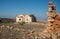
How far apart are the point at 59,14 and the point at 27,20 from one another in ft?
150

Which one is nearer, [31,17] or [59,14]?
[59,14]

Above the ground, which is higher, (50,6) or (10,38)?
(50,6)

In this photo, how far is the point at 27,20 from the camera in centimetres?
6084

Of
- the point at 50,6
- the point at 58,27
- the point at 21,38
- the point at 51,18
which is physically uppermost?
the point at 50,6

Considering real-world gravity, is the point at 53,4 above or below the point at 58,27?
above

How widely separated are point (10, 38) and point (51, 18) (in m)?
5.11

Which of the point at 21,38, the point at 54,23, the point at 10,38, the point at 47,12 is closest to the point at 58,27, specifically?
the point at 54,23

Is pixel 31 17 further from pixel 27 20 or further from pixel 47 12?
pixel 47 12

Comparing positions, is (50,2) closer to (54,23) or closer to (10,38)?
(54,23)

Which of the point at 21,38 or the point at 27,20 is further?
the point at 27,20

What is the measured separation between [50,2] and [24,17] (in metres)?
46.0

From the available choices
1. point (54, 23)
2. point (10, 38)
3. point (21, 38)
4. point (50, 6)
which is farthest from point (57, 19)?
point (10, 38)

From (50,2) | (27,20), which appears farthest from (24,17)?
(50,2)

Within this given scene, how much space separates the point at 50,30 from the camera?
15.9 m
